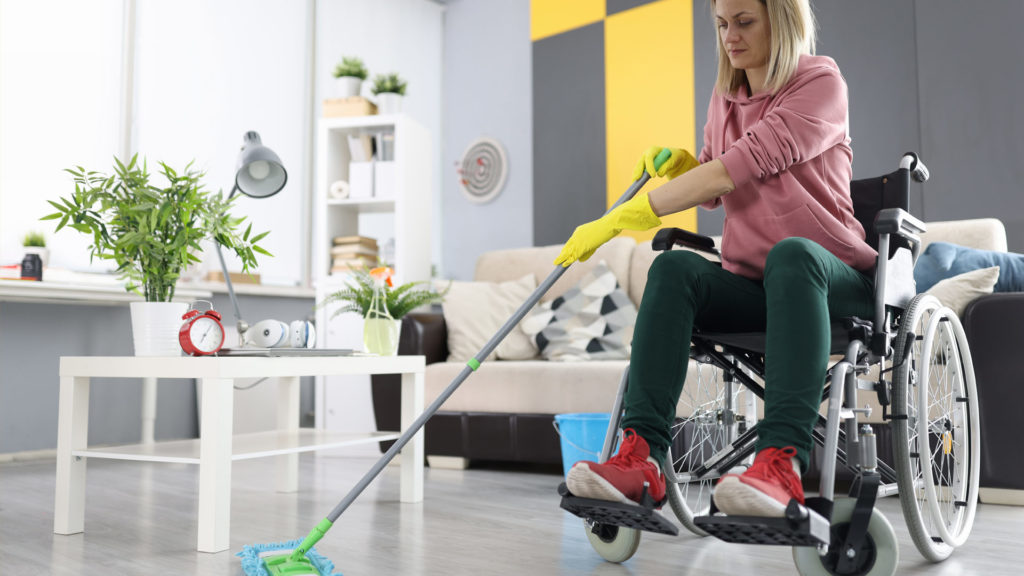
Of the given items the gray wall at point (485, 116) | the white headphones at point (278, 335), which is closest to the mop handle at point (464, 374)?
the white headphones at point (278, 335)

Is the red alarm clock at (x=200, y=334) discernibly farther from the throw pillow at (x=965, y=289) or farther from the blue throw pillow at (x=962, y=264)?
the blue throw pillow at (x=962, y=264)

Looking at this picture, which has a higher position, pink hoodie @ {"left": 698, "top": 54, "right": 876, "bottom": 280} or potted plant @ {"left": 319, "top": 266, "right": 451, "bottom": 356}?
pink hoodie @ {"left": 698, "top": 54, "right": 876, "bottom": 280}

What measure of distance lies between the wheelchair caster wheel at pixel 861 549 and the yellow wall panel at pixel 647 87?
255 centimetres

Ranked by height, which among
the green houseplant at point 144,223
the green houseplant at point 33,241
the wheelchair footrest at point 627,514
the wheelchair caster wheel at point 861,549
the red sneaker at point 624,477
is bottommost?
the wheelchair caster wheel at point 861,549

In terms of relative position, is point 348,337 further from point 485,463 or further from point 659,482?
point 659,482

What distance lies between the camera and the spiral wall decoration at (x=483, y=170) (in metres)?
5.30

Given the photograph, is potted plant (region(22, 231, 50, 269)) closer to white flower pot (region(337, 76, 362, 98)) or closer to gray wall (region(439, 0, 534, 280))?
white flower pot (region(337, 76, 362, 98))

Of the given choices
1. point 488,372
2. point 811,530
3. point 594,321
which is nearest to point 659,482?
point 811,530

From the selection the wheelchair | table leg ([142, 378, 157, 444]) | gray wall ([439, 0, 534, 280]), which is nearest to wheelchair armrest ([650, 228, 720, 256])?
the wheelchair

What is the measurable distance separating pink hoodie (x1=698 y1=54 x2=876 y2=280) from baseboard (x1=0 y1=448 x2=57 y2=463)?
3.14 meters

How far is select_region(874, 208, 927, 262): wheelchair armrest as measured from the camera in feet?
4.33

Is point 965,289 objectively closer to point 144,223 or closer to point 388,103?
point 144,223

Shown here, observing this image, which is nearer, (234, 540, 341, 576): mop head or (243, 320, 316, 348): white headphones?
(234, 540, 341, 576): mop head

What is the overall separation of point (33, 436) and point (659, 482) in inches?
124
